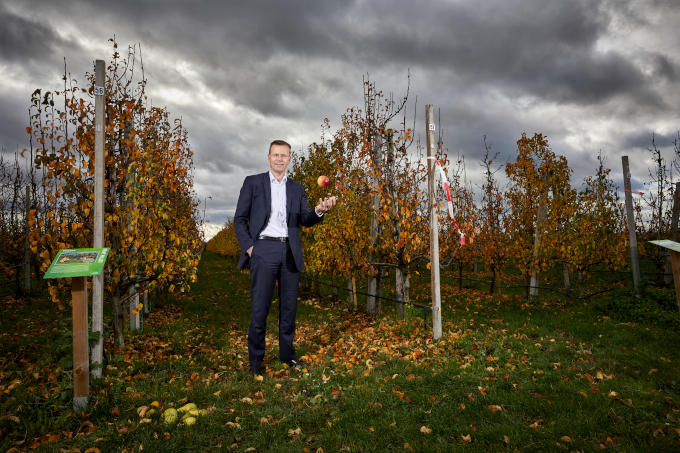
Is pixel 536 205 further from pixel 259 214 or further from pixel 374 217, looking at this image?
pixel 259 214

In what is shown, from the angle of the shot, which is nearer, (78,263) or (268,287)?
(78,263)

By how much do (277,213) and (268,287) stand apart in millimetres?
1051

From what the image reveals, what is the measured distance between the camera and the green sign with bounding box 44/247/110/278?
3.51 meters

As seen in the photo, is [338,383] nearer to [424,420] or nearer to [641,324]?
[424,420]

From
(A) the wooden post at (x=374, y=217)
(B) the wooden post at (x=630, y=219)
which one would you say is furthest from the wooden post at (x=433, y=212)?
(B) the wooden post at (x=630, y=219)

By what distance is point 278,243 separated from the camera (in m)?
4.89

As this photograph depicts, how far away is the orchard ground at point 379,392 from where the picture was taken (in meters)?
3.25

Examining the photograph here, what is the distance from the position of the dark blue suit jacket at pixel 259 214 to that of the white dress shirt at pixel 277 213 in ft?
0.18

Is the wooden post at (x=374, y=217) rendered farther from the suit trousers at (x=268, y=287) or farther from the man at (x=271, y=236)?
the suit trousers at (x=268, y=287)

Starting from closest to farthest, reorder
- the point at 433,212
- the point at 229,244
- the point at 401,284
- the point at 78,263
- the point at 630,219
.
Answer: the point at 78,263, the point at 433,212, the point at 401,284, the point at 630,219, the point at 229,244

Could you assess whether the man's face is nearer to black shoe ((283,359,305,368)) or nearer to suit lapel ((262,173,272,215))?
suit lapel ((262,173,272,215))

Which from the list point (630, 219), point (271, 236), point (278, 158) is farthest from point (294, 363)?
point (630, 219)

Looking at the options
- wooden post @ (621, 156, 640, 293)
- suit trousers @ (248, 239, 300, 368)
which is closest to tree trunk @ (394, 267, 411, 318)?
suit trousers @ (248, 239, 300, 368)

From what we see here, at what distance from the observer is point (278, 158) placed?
4.99 meters
